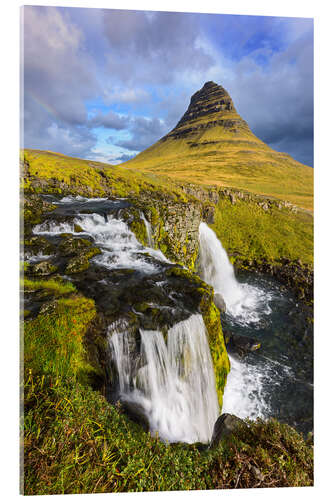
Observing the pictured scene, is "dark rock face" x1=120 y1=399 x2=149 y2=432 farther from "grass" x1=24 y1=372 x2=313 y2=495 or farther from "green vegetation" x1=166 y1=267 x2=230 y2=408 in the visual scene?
"green vegetation" x1=166 y1=267 x2=230 y2=408

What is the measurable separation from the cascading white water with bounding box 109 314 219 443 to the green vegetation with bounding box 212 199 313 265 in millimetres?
11132

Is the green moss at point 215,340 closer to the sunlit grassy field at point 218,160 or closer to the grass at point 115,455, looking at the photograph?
the grass at point 115,455

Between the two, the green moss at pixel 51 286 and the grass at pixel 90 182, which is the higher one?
the grass at pixel 90 182

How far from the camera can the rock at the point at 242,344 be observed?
20.8ft

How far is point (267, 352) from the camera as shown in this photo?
6.60 meters

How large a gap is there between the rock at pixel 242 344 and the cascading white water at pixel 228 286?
1.54 m

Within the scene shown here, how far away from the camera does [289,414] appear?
15.4 ft

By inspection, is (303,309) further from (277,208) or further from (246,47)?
(277,208)

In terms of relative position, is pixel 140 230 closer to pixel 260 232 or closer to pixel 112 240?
pixel 112 240

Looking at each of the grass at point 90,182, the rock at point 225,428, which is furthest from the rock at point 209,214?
the rock at point 225,428

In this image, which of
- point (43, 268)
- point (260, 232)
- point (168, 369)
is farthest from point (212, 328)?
point (260, 232)

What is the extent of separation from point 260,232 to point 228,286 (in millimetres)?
7026
